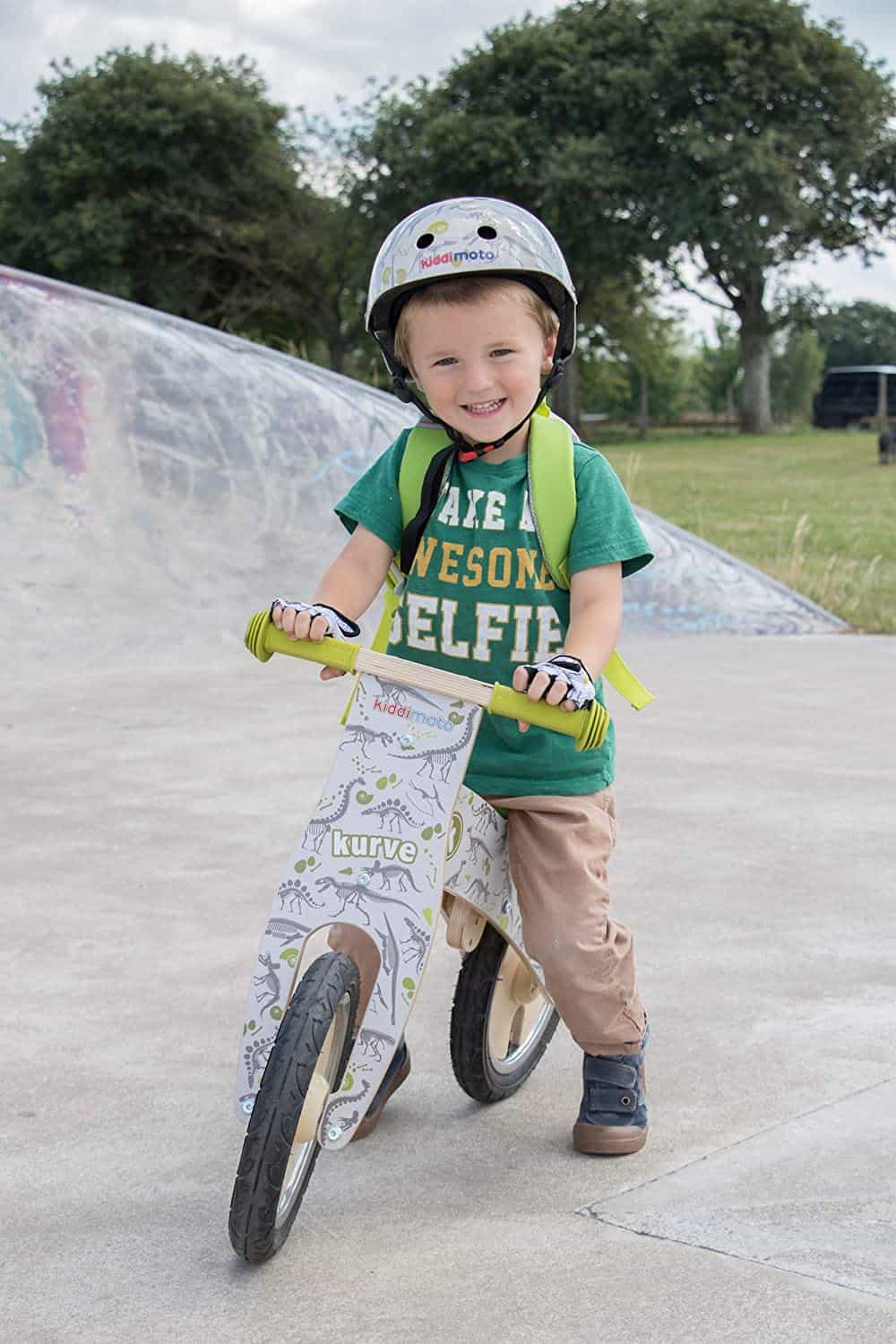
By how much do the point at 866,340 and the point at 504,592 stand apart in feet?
277

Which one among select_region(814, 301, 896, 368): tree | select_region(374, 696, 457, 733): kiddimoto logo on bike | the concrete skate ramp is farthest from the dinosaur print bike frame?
select_region(814, 301, 896, 368): tree

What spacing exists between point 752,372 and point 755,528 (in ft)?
95.5

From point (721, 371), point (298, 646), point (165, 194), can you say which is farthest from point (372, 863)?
point (721, 371)

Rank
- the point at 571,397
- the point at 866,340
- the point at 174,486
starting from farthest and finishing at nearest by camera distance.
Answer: the point at 866,340 → the point at 571,397 → the point at 174,486

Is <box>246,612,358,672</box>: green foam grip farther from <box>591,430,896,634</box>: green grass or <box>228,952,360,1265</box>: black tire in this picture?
<box>591,430,896,634</box>: green grass

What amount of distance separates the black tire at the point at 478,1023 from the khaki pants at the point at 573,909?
191 mm

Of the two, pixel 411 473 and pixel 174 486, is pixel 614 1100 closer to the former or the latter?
pixel 411 473

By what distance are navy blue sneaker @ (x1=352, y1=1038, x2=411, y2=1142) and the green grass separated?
6616mm

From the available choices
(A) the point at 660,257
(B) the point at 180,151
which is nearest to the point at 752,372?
(A) the point at 660,257

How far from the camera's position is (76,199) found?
4672 centimetres

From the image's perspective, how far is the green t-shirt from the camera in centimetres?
280

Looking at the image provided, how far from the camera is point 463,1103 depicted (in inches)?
125

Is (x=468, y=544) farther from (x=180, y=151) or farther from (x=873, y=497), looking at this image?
(x=180, y=151)

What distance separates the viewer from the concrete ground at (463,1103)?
2.33 m
